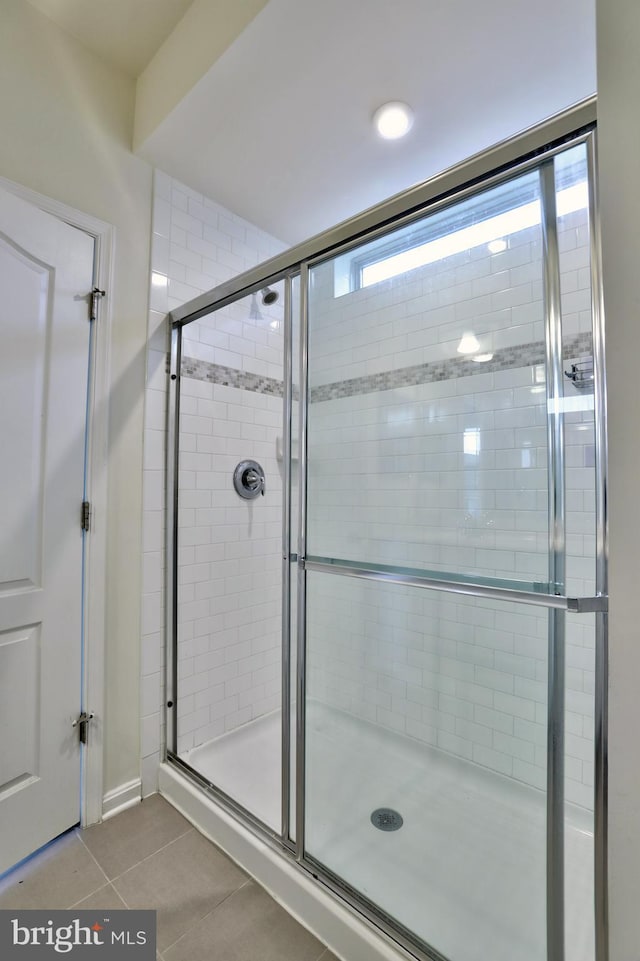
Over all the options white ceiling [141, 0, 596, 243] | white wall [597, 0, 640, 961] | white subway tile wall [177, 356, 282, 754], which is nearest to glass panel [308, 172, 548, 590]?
white wall [597, 0, 640, 961]

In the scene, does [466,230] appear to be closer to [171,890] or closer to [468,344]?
[468,344]

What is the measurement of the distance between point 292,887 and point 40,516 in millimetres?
1361

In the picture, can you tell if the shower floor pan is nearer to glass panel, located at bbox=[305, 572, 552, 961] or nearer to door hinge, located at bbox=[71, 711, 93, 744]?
glass panel, located at bbox=[305, 572, 552, 961]

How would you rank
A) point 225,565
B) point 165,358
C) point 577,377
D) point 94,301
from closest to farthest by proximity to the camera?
point 577,377
point 94,301
point 165,358
point 225,565

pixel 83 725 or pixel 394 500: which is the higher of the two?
pixel 394 500

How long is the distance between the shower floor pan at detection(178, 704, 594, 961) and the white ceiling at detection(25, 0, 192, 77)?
2.41 m

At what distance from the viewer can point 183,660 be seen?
73.3 inches

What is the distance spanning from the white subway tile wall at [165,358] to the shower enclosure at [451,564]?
0.63 ft

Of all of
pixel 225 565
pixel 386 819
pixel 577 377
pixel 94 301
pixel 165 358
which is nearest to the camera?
pixel 577 377

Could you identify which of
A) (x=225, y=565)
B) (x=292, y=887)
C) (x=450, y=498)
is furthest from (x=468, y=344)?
(x=292, y=887)

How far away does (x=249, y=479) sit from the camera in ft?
7.06

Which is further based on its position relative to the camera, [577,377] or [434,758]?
[434,758]

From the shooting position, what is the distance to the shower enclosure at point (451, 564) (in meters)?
0.94

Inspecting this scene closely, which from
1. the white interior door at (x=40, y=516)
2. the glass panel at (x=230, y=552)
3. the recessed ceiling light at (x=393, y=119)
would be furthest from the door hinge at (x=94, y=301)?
the recessed ceiling light at (x=393, y=119)
